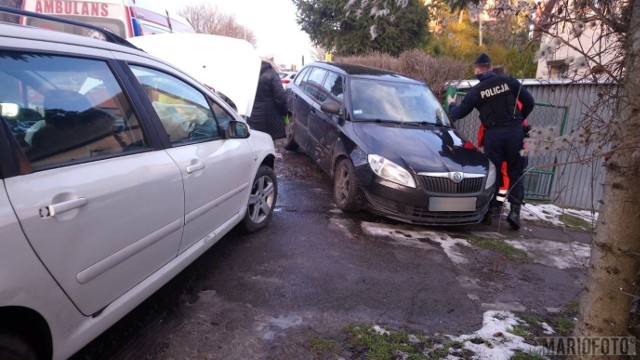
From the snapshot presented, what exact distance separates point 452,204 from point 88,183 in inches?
141

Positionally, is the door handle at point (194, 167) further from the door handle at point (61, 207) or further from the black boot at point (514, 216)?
the black boot at point (514, 216)

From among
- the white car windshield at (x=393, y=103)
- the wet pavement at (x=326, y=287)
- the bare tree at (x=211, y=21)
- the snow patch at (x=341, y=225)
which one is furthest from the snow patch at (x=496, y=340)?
the bare tree at (x=211, y=21)

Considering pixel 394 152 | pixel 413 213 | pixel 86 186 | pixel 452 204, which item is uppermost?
pixel 86 186

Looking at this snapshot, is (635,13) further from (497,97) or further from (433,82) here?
(433,82)

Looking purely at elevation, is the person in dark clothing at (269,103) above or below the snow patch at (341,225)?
above

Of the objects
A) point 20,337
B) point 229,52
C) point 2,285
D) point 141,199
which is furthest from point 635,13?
point 229,52

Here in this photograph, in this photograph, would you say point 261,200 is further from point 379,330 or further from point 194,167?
point 379,330

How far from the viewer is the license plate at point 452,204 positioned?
4.44 m

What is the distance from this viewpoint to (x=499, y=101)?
5.05 meters

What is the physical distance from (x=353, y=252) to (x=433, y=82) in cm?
620

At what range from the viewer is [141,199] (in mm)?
2250

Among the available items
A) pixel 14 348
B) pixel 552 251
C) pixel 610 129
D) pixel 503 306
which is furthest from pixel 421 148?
pixel 14 348

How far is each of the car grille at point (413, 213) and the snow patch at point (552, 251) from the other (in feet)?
2.46

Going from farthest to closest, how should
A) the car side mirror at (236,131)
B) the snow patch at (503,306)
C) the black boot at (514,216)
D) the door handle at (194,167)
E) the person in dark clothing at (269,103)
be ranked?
the person in dark clothing at (269,103) → the black boot at (514,216) → the car side mirror at (236,131) → the snow patch at (503,306) → the door handle at (194,167)
